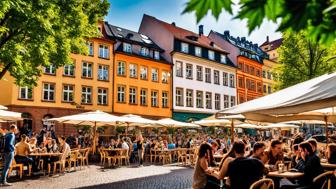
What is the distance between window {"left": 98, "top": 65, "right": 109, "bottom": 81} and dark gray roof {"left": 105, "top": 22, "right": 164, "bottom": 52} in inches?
134

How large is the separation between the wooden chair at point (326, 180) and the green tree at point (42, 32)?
8660 millimetres

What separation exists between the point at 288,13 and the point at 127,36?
37.9 m

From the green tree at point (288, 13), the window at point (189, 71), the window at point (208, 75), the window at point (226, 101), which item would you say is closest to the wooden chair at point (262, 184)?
the green tree at point (288, 13)

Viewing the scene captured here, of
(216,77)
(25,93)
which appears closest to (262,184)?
(25,93)

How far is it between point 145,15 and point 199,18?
45.6 metres

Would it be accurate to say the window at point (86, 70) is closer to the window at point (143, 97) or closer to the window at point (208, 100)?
the window at point (143, 97)

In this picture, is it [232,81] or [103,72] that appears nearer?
[103,72]

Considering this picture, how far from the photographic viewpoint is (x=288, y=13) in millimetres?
1499

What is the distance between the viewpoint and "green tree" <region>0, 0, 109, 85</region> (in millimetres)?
12883

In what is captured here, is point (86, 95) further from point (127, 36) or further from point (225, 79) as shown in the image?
point (225, 79)

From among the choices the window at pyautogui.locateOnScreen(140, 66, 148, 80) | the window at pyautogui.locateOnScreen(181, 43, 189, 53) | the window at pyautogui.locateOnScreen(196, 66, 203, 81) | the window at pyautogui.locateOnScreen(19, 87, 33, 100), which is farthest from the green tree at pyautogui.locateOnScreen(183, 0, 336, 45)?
the window at pyautogui.locateOnScreen(196, 66, 203, 81)

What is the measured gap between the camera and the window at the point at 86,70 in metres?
33.8

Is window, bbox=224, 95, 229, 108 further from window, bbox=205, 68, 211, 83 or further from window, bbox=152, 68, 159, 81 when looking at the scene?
window, bbox=152, 68, 159, 81

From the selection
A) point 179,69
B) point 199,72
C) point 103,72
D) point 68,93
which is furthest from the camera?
point 199,72
